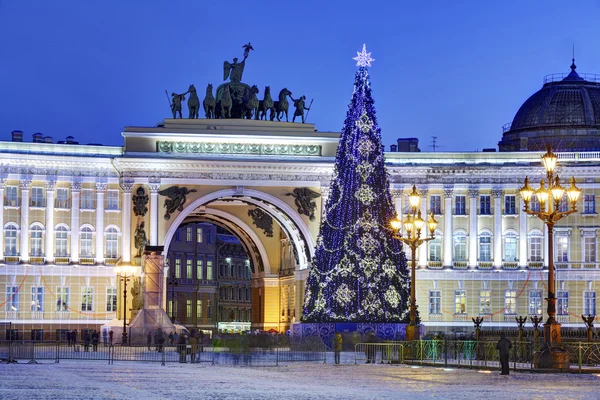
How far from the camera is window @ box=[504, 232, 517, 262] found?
9306 cm

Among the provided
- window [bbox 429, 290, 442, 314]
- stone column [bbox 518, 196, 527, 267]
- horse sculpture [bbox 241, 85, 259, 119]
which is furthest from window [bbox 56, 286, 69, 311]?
stone column [bbox 518, 196, 527, 267]

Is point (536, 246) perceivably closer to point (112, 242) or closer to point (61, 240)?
point (112, 242)

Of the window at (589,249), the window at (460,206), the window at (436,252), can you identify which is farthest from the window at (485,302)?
the window at (589,249)

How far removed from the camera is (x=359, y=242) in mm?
68062

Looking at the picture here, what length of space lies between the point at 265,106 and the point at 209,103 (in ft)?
12.1

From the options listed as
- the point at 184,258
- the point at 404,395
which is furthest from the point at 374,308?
the point at 184,258

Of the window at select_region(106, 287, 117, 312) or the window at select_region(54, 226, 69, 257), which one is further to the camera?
the window at select_region(106, 287, 117, 312)

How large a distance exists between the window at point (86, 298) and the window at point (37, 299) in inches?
99.6

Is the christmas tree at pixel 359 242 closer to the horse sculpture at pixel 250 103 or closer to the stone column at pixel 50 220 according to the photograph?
the horse sculpture at pixel 250 103

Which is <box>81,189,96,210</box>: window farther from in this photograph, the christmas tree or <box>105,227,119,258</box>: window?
the christmas tree

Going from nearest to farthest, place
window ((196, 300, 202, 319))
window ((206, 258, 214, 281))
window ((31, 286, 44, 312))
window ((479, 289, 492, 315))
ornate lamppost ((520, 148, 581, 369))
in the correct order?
ornate lamppost ((520, 148, 581, 369))
window ((31, 286, 44, 312))
window ((479, 289, 492, 315))
window ((196, 300, 202, 319))
window ((206, 258, 214, 281))

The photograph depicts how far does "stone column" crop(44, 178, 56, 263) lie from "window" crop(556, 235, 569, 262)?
32548 mm

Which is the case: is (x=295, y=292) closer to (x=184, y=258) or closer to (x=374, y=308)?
(x=374, y=308)

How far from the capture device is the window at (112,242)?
293ft
